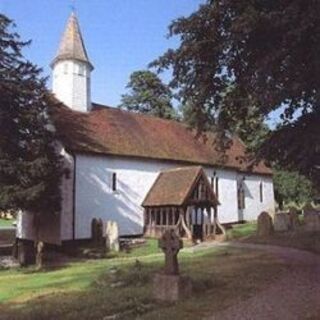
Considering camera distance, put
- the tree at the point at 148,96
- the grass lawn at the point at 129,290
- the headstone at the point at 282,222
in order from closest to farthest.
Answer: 1. the grass lawn at the point at 129,290
2. the headstone at the point at 282,222
3. the tree at the point at 148,96

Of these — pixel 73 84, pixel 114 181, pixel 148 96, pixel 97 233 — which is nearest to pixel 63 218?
pixel 97 233

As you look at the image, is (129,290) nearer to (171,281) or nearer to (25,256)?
(171,281)

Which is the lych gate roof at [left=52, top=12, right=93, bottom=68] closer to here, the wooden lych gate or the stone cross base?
the wooden lych gate

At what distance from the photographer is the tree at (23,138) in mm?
27953

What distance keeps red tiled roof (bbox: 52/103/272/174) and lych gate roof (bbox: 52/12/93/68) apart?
4015 millimetres

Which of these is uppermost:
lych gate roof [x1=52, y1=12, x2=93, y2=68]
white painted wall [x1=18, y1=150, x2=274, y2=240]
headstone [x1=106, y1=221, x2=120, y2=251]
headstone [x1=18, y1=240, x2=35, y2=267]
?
lych gate roof [x1=52, y1=12, x2=93, y2=68]

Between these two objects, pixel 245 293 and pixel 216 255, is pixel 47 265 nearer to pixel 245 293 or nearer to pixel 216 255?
pixel 216 255

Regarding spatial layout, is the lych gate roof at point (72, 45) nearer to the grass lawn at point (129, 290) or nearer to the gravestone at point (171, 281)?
the grass lawn at point (129, 290)

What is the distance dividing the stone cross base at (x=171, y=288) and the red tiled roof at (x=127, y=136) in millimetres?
19135

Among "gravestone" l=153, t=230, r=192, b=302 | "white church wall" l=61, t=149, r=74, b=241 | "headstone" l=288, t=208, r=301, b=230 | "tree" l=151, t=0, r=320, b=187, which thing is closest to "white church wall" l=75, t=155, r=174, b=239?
"white church wall" l=61, t=149, r=74, b=241

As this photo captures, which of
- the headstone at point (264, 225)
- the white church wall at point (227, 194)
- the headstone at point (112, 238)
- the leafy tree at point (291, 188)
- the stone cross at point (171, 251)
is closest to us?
the stone cross at point (171, 251)

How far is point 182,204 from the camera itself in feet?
113

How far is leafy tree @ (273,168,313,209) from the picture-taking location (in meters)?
53.6

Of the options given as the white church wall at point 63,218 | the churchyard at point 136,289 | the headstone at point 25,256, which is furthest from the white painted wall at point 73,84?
the churchyard at point 136,289
